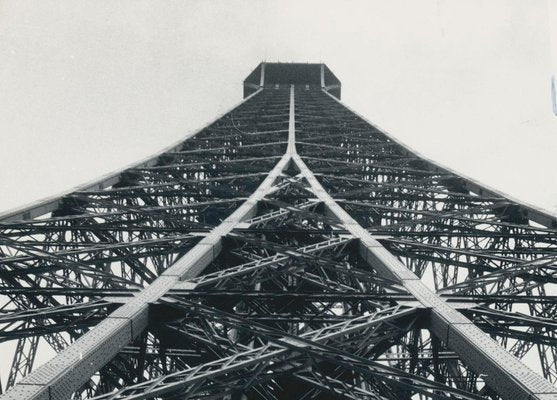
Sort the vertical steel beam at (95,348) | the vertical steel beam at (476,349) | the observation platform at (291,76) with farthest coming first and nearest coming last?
the observation platform at (291,76) → the vertical steel beam at (476,349) → the vertical steel beam at (95,348)

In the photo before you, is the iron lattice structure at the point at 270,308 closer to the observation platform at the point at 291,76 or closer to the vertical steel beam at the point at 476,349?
the vertical steel beam at the point at 476,349

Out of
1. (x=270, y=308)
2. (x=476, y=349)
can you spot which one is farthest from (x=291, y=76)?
(x=476, y=349)

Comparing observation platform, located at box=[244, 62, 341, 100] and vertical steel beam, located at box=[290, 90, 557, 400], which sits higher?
observation platform, located at box=[244, 62, 341, 100]

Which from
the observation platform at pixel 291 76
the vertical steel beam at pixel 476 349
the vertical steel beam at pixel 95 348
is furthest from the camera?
Result: the observation platform at pixel 291 76

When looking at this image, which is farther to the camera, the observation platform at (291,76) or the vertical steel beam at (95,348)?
the observation platform at (291,76)

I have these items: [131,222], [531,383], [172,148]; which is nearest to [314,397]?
[531,383]

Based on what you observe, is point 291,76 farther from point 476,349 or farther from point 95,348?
point 95,348

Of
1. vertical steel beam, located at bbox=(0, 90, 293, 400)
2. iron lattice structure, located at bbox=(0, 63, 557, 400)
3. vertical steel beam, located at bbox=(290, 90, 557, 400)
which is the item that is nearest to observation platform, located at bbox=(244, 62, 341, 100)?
iron lattice structure, located at bbox=(0, 63, 557, 400)

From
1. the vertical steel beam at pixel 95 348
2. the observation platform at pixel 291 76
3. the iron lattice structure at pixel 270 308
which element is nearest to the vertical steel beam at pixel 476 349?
the iron lattice structure at pixel 270 308

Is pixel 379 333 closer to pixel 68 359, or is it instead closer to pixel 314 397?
pixel 314 397

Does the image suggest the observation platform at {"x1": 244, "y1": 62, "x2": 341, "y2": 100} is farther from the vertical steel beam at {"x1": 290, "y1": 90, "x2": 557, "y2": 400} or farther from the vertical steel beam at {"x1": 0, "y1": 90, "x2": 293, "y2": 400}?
the vertical steel beam at {"x1": 0, "y1": 90, "x2": 293, "y2": 400}

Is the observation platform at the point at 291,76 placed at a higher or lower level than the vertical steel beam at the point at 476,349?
higher
